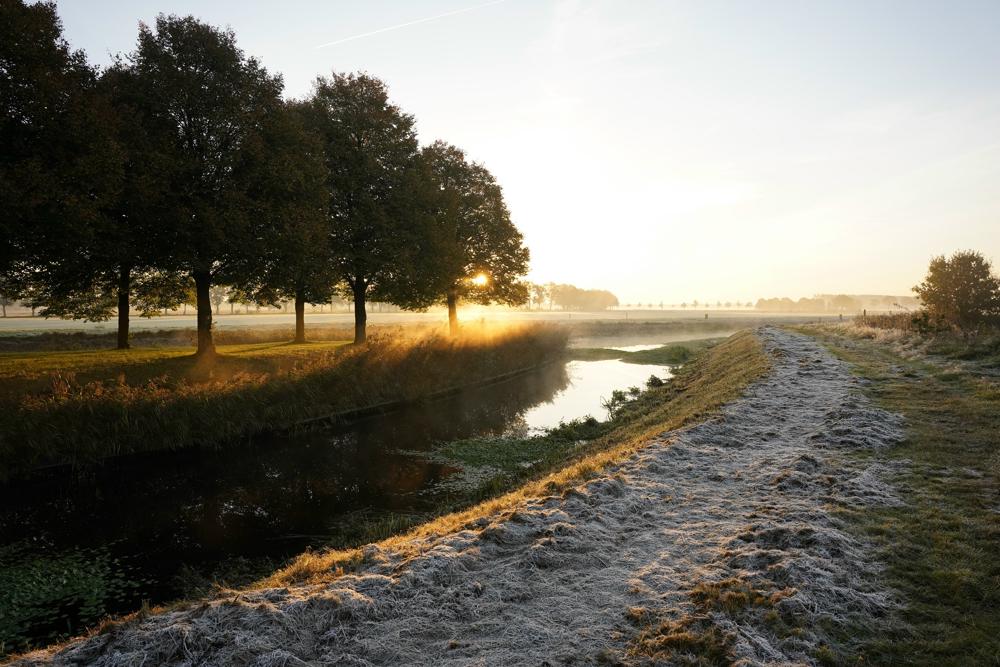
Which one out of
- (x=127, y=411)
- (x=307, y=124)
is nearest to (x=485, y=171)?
(x=307, y=124)

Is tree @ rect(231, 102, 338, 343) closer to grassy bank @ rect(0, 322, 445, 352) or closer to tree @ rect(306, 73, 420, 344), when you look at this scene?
tree @ rect(306, 73, 420, 344)

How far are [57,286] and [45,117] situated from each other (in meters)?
10.5

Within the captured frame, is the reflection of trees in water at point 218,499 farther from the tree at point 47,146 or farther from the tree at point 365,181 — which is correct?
the tree at point 365,181

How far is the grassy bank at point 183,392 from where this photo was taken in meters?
15.5

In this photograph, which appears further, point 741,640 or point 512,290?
point 512,290

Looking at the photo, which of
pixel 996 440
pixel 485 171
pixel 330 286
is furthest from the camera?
pixel 485 171

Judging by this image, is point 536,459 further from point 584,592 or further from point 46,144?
point 46,144

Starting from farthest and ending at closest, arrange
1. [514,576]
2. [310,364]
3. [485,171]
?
[485,171]
[310,364]
[514,576]

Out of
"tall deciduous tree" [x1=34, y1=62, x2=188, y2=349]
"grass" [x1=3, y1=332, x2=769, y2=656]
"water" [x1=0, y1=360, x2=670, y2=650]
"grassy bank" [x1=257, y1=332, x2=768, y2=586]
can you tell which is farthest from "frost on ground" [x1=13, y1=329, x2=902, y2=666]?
"tall deciduous tree" [x1=34, y1=62, x2=188, y2=349]

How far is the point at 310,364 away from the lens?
24.0 metres

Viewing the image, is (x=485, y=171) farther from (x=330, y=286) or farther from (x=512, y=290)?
(x=330, y=286)

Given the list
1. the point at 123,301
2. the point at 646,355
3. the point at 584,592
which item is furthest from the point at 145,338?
the point at 584,592

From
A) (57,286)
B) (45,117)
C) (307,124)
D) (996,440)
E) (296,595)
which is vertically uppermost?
(307,124)

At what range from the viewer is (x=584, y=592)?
634cm
